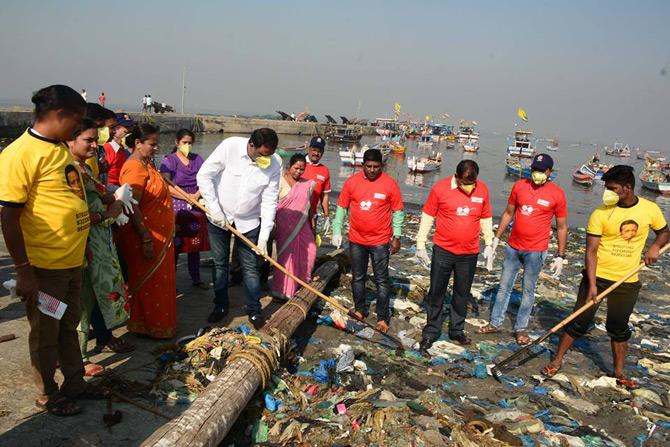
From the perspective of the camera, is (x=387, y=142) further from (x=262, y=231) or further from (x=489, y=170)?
(x=262, y=231)

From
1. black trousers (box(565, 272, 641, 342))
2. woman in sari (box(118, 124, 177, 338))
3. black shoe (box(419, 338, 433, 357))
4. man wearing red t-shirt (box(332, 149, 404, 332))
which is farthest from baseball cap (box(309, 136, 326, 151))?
black trousers (box(565, 272, 641, 342))

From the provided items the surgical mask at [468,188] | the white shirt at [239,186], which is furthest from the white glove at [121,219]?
the surgical mask at [468,188]

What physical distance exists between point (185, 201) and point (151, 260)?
4.29 ft

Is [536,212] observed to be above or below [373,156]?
below

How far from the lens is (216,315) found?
4.80m

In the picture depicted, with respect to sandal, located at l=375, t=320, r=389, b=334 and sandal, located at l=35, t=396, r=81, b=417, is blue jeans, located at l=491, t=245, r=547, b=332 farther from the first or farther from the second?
sandal, located at l=35, t=396, r=81, b=417

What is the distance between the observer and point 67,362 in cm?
296

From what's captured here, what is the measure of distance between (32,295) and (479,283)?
6845mm

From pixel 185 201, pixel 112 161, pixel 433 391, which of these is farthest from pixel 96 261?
pixel 433 391

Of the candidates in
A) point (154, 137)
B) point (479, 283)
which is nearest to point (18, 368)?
point (154, 137)

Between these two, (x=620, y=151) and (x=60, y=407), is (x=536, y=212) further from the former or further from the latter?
(x=620, y=151)

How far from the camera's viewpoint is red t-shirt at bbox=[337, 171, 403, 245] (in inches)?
198

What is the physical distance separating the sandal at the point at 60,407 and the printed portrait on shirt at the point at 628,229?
4667 mm

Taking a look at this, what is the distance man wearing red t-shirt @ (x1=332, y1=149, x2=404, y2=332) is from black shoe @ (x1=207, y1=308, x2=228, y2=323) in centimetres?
146
